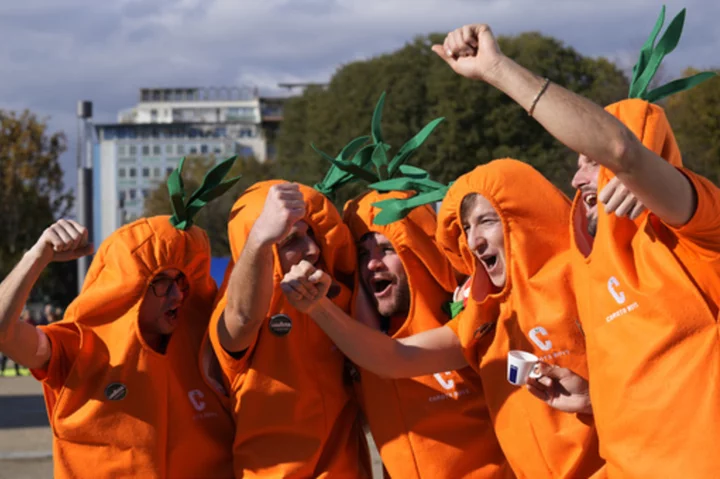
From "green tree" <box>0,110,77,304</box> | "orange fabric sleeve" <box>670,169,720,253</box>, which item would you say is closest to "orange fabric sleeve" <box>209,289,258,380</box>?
"orange fabric sleeve" <box>670,169,720,253</box>

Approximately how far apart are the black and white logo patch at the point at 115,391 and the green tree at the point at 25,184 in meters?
34.7

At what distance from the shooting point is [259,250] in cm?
393

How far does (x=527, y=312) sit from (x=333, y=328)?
33.5 inches

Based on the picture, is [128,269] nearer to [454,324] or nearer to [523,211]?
[454,324]

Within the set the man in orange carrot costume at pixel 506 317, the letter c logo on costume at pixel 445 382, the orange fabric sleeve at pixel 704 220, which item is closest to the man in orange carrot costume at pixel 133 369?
the man in orange carrot costume at pixel 506 317

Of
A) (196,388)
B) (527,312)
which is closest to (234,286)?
(196,388)

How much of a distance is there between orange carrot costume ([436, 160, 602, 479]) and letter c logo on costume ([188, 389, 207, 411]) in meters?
1.28

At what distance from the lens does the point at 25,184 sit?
3869 centimetres

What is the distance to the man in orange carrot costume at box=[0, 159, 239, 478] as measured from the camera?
4504mm

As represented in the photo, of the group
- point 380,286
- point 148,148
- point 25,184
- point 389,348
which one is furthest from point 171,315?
point 148,148

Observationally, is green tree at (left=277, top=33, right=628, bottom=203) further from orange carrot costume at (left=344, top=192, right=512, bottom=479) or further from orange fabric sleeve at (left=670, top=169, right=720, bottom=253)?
orange fabric sleeve at (left=670, top=169, right=720, bottom=253)

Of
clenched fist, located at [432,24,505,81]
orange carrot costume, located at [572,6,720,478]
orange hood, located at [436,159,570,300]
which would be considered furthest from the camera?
orange hood, located at [436,159,570,300]

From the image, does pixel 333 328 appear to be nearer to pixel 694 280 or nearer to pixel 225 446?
pixel 225 446

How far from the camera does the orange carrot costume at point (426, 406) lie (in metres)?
4.39
